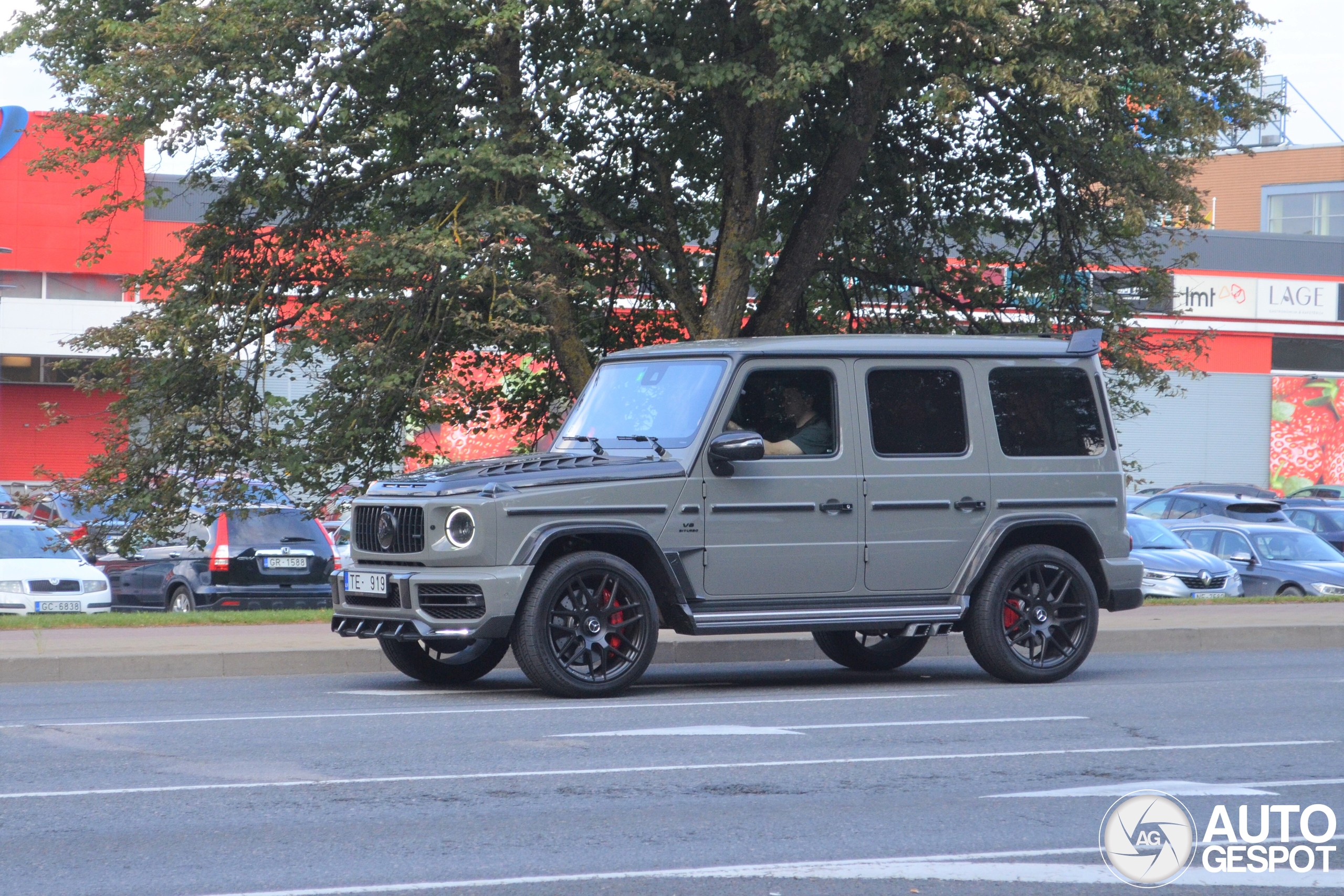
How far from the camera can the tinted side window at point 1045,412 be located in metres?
11.4

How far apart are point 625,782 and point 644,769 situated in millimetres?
318

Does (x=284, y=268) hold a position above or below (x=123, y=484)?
above

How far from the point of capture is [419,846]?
5.83 m

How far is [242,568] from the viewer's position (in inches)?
755

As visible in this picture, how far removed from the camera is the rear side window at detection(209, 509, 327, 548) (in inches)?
756

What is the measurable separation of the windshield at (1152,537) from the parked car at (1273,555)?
0.76 metres

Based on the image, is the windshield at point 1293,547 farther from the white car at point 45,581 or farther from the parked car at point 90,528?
the white car at point 45,581

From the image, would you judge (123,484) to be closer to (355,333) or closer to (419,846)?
(355,333)

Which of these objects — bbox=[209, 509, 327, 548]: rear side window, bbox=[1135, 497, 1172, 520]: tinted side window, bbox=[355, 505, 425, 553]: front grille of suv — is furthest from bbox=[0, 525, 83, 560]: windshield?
bbox=[1135, 497, 1172, 520]: tinted side window

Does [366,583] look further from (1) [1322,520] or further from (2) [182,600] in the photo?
(1) [1322,520]

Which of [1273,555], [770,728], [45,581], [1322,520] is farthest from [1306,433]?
[770,728]

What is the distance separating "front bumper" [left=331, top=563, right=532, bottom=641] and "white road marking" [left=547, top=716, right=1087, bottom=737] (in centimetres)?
133

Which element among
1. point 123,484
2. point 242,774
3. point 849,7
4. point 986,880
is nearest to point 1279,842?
point 986,880

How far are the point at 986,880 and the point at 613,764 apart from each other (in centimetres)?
254
